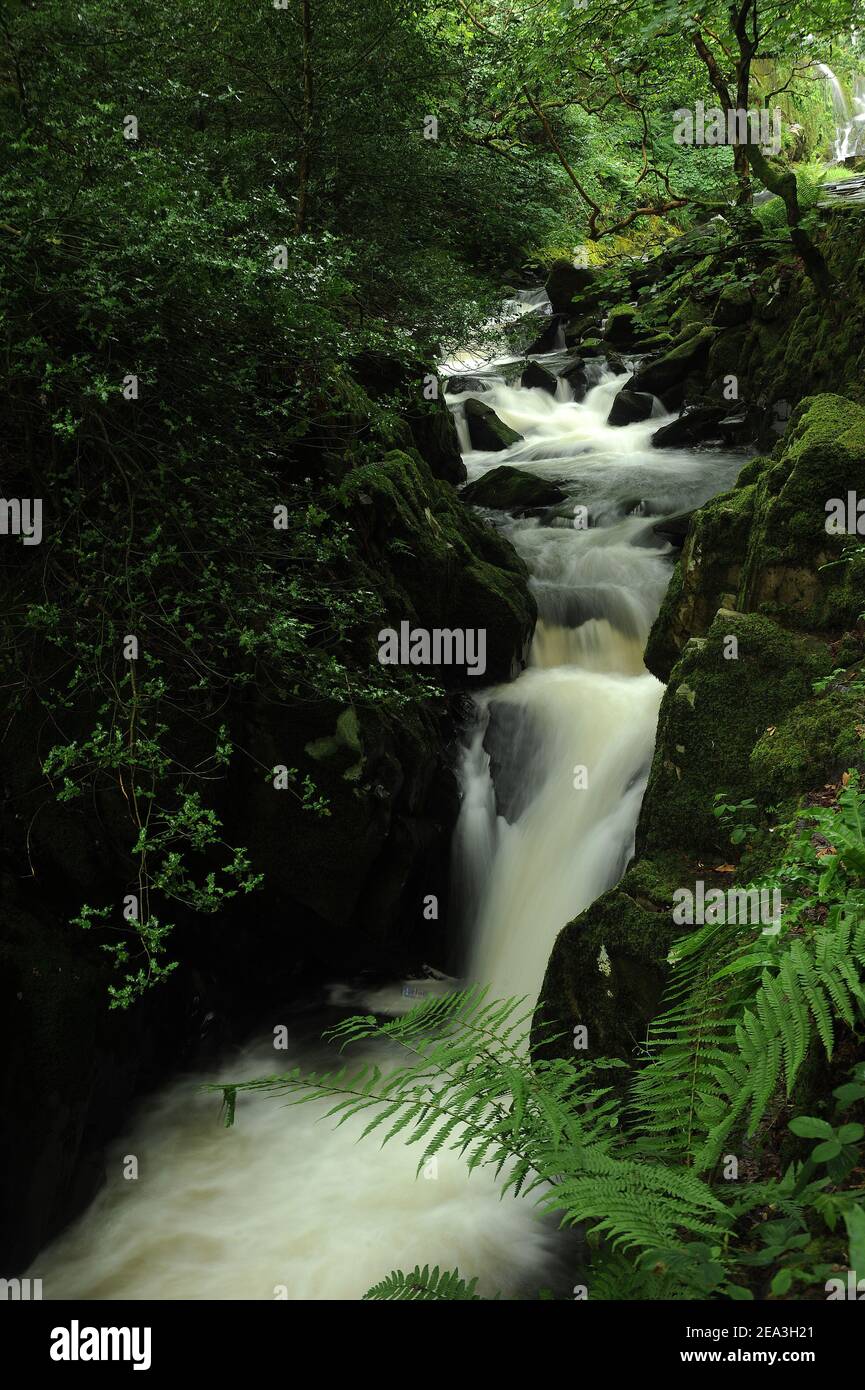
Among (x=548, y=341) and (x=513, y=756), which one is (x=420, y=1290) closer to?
(x=513, y=756)

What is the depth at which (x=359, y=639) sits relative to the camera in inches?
241

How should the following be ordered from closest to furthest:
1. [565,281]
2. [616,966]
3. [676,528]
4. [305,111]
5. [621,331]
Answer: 1. [616,966]
2. [305,111]
3. [676,528]
4. [621,331]
5. [565,281]

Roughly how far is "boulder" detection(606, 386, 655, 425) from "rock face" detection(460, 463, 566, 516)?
3.13 m

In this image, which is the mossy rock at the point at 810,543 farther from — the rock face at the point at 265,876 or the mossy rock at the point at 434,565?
the mossy rock at the point at 434,565

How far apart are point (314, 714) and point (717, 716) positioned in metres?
2.51

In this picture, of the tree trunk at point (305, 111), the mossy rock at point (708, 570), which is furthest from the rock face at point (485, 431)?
the mossy rock at point (708, 570)

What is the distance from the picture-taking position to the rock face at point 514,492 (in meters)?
11.0

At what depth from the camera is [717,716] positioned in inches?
183

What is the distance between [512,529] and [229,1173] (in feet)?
25.2

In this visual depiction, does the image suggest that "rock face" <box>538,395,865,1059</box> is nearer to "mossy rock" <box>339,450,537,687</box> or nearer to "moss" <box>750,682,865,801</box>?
"moss" <box>750,682,865,801</box>

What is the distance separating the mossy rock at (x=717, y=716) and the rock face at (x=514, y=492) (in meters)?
6.36

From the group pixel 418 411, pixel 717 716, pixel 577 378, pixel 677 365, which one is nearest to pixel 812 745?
pixel 717 716
